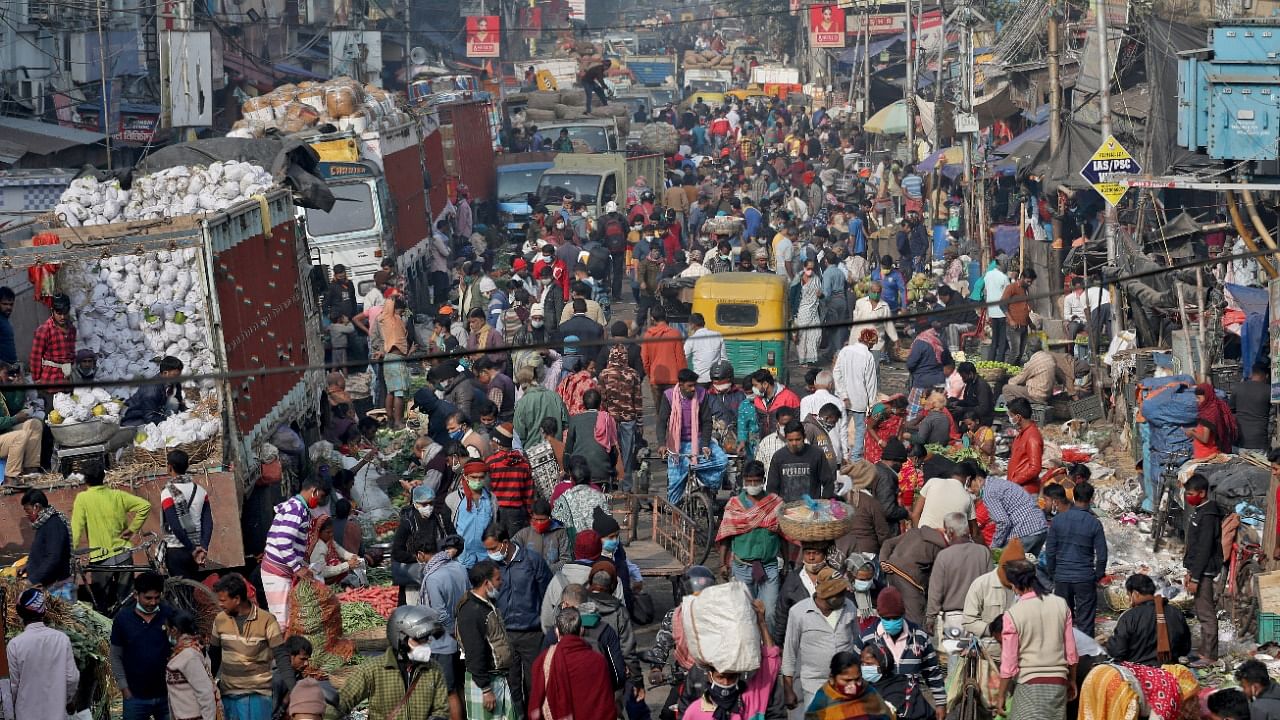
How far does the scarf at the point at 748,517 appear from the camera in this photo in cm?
1091

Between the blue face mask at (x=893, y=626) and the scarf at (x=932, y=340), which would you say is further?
the scarf at (x=932, y=340)

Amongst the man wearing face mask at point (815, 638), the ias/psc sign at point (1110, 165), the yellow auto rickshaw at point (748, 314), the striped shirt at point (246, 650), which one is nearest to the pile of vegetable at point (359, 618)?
the striped shirt at point (246, 650)

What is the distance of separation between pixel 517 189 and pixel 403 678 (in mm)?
25419

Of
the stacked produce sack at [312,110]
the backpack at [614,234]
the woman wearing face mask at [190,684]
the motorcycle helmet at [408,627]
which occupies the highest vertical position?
the stacked produce sack at [312,110]

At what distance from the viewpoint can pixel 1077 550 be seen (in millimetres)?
11141

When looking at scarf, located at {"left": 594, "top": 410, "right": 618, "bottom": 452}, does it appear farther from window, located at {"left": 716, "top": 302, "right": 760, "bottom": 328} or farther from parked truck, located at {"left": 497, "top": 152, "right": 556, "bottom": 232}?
parked truck, located at {"left": 497, "top": 152, "right": 556, "bottom": 232}

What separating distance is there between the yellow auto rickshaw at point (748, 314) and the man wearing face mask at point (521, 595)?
8.86 m

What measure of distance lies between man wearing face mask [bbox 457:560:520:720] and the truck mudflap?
351 cm

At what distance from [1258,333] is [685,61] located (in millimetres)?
61523

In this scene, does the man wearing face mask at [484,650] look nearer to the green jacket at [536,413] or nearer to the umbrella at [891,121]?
the green jacket at [536,413]

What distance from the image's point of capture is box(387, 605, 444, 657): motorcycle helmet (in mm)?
8766

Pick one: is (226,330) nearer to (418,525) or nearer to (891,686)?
(418,525)

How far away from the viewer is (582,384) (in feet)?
50.7

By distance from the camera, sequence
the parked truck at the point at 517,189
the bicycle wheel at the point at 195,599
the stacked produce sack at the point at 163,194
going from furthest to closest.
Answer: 1. the parked truck at the point at 517,189
2. the stacked produce sack at the point at 163,194
3. the bicycle wheel at the point at 195,599
